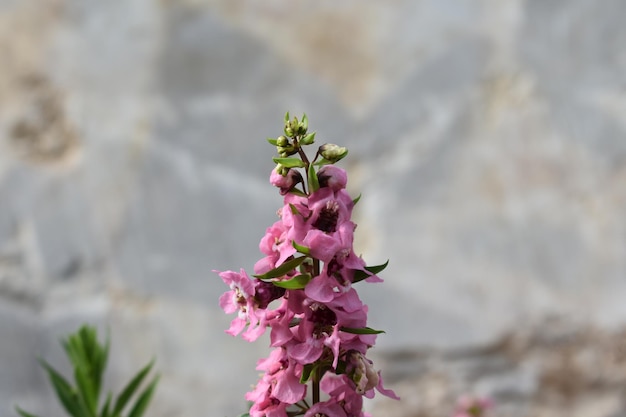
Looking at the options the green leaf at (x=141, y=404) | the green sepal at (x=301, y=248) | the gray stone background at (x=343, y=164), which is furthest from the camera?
the gray stone background at (x=343, y=164)

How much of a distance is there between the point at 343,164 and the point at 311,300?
1.28m

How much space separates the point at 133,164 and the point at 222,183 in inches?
8.8

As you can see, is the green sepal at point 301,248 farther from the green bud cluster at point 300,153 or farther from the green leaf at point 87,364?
the green leaf at point 87,364

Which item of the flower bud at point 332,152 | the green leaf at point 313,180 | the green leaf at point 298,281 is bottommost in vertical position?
the green leaf at point 298,281

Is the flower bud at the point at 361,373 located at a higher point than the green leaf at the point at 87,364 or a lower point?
lower

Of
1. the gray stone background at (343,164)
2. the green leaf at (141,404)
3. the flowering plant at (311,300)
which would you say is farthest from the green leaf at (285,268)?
the gray stone background at (343,164)

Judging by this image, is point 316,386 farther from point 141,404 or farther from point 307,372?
point 141,404

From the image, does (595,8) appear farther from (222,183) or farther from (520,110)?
(222,183)

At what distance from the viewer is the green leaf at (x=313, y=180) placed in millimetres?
559

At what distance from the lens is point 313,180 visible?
562mm

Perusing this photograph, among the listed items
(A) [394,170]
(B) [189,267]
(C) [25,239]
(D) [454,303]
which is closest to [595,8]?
(A) [394,170]

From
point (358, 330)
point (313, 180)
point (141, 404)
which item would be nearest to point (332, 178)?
point (313, 180)

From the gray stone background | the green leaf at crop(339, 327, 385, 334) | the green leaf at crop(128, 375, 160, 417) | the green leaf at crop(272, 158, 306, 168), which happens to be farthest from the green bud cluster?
the gray stone background

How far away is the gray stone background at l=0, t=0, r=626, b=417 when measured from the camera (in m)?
1.76
